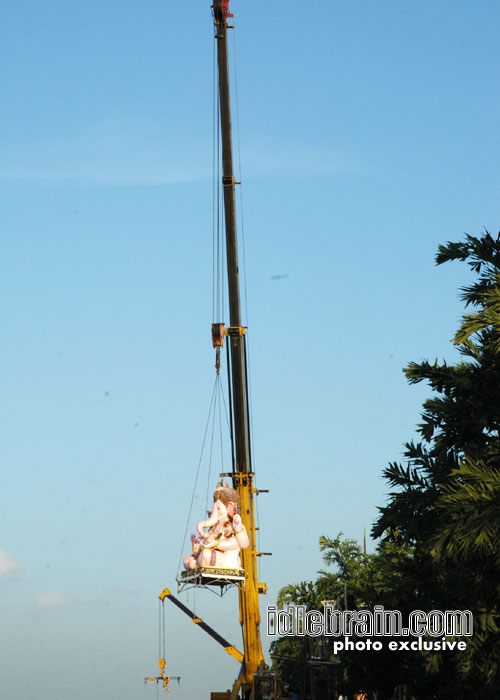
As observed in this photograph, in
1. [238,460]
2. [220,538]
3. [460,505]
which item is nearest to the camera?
[460,505]

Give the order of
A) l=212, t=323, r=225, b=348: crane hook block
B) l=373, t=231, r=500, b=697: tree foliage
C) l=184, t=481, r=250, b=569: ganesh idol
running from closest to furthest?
l=373, t=231, r=500, b=697: tree foliage, l=184, t=481, r=250, b=569: ganesh idol, l=212, t=323, r=225, b=348: crane hook block

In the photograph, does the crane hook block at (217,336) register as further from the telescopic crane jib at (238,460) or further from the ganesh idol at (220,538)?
the ganesh idol at (220,538)

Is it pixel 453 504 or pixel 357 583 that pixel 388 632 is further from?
pixel 357 583

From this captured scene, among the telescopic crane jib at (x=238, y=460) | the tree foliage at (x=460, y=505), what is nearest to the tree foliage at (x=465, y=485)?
the tree foliage at (x=460, y=505)

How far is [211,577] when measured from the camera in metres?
25.6

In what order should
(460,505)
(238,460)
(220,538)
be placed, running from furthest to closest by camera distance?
(238,460) < (220,538) < (460,505)

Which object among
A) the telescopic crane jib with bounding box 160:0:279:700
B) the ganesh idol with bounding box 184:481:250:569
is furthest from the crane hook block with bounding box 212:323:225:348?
the ganesh idol with bounding box 184:481:250:569

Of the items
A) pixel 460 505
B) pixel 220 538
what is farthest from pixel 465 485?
pixel 220 538

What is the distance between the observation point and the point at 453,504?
66.5 ft

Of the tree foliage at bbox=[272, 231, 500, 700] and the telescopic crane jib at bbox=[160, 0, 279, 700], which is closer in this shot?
the tree foliage at bbox=[272, 231, 500, 700]

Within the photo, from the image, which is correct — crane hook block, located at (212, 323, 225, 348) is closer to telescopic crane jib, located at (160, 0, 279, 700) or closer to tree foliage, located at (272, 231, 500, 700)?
telescopic crane jib, located at (160, 0, 279, 700)

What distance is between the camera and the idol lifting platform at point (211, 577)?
25422mm

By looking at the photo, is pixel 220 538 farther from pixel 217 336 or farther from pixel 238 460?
pixel 217 336

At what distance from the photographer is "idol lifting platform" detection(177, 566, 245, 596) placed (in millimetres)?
25422
